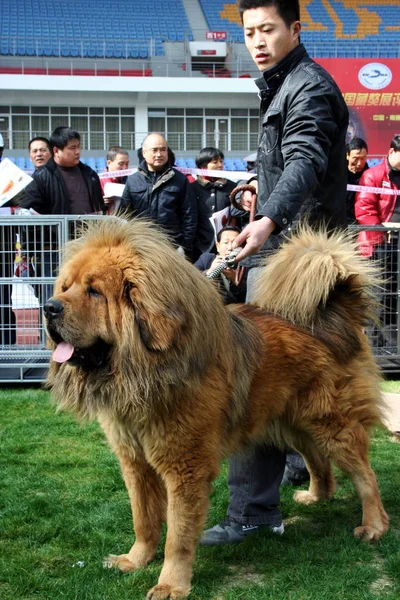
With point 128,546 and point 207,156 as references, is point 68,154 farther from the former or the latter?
point 128,546

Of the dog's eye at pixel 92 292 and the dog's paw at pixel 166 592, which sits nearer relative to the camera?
the dog's eye at pixel 92 292

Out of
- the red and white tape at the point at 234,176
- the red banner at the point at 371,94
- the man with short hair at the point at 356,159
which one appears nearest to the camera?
the red and white tape at the point at 234,176

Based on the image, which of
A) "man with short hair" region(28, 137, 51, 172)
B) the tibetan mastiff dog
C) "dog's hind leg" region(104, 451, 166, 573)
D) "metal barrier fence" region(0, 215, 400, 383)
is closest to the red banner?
"man with short hair" region(28, 137, 51, 172)

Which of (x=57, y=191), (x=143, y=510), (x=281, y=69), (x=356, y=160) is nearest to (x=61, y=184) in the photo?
(x=57, y=191)

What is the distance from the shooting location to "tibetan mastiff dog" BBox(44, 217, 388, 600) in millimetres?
2592

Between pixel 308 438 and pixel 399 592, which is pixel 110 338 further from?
pixel 399 592

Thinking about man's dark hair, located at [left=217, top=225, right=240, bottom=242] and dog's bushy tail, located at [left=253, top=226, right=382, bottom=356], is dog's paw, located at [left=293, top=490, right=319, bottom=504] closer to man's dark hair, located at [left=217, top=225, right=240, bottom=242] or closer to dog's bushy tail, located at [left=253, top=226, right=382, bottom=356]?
dog's bushy tail, located at [left=253, top=226, right=382, bottom=356]

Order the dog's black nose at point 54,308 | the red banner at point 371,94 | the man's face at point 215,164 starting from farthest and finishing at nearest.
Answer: the red banner at point 371,94, the man's face at point 215,164, the dog's black nose at point 54,308

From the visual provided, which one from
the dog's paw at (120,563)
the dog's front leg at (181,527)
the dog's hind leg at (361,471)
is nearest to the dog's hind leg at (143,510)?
the dog's paw at (120,563)

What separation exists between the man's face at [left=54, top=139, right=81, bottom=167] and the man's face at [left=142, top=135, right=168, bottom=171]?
0.72 meters

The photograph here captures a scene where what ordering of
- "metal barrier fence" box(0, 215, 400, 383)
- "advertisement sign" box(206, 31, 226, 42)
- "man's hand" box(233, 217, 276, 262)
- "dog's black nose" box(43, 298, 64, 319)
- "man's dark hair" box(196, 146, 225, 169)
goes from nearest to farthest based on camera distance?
"dog's black nose" box(43, 298, 64, 319) < "man's hand" box(233, 217, 276, 262) < "metal barrier fence" box(0, 215, 400, 383) < "man's dark hair" box(196, 146, 225, 169) < "advertisement sign" box(206, 31, 226, 42)

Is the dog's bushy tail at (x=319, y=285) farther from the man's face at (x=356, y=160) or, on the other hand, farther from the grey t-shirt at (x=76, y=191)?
the man's face at (x=356, y=160)

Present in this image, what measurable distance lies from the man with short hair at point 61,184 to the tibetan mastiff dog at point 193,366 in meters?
4.06

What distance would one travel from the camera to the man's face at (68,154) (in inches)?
272
